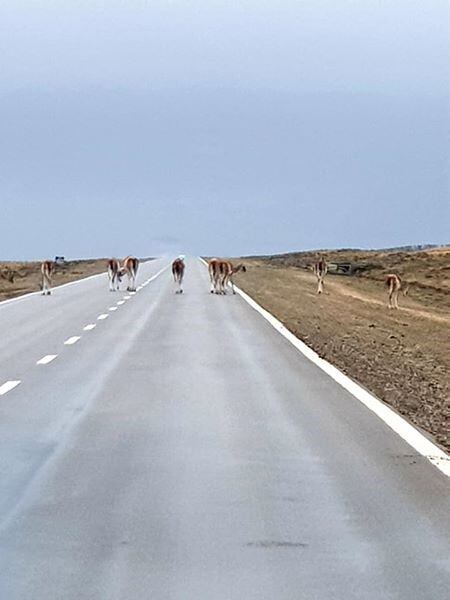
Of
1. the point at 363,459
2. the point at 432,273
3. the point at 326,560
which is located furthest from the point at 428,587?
the point at 432,273

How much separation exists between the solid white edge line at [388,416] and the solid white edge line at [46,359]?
398 cm

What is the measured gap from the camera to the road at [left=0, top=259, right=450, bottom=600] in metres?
6.42

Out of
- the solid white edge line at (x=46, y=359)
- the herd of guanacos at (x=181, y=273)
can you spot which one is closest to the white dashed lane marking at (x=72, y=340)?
the solid white edge line at (x=46, y=359)

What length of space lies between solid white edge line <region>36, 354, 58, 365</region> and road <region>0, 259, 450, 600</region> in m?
0.86

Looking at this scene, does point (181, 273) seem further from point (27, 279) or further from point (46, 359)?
point (27, 279)

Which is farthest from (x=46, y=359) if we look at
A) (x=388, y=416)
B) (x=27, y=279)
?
(x=27, y=279)

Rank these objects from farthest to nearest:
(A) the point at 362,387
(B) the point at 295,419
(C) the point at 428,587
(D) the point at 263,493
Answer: (A) the point at 362,387
(B) the point at 295,419
(D) the point at 263,493
(C) the point at 428,587

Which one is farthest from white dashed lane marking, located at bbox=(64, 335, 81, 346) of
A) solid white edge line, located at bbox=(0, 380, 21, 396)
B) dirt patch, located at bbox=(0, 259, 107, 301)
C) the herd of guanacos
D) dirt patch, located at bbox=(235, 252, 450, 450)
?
the herd of guanacos

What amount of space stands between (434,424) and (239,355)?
7025mm

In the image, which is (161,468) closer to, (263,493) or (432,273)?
(263,493)

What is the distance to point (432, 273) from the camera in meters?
79.9

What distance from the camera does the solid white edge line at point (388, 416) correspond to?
33.2 ft

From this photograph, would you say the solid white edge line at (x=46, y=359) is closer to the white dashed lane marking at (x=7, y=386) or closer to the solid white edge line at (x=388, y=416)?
the white dashed lane marking at (x=7, y=386)

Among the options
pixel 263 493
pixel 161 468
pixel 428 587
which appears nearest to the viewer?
pixel 428 587
